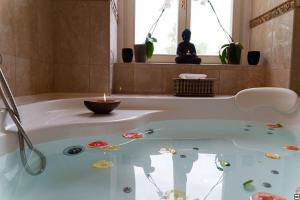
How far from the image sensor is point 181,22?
2.41 meters

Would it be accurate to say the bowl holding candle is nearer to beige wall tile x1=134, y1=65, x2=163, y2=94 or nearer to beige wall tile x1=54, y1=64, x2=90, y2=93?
beige wall tile x1=54, y1=64, x2=90, y2=93

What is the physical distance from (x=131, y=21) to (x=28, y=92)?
1.25m

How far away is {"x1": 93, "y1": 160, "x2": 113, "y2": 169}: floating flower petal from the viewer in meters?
0.86

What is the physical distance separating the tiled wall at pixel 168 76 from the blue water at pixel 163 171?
90 centimetres

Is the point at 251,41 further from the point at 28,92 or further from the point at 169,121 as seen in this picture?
the point at 28,92

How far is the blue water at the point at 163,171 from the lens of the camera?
696 mm

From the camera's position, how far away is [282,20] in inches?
71.9

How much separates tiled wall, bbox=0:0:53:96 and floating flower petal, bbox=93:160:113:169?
75 cm

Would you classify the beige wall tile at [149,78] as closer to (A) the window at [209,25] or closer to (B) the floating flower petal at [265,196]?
(A) the window at [209,25]

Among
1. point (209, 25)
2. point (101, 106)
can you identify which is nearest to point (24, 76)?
point (101, 106)

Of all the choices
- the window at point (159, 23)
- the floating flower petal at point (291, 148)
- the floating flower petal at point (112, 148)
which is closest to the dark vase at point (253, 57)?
the window at point (159, 23)

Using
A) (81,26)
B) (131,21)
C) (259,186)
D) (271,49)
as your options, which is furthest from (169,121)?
(131,21)

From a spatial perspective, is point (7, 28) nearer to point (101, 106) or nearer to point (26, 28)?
point (26, 28)

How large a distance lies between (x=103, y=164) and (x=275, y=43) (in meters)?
1.69
